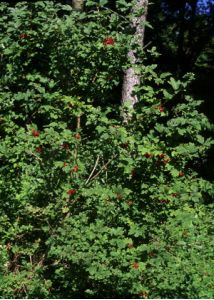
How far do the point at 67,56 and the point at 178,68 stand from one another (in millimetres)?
12357

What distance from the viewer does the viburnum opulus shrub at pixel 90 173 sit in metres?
4.17

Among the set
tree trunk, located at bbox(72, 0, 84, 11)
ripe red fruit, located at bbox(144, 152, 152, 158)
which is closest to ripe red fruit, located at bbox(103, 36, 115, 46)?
ripe red fruit, located at bbox(144, 152, 152, 158)

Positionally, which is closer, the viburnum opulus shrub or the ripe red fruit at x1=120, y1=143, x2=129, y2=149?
the viburnum opulus shrub

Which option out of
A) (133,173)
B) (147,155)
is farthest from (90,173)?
(147,155)

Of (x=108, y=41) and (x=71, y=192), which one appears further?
(x=108, y=41)

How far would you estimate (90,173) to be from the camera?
A: 4750 millimetres

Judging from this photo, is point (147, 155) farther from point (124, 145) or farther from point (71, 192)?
point (71, 192)

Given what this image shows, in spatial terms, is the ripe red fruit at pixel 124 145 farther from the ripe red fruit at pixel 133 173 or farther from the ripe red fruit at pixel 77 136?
the ripe red fruit at pixel 77 136

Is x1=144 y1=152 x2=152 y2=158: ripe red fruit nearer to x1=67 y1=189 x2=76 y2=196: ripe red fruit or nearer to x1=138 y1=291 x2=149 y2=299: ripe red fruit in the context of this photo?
x1=67 y1=189 x2=76 y2=196: ripe red fruit

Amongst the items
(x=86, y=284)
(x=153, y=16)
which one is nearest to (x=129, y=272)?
(x=86, y=284)

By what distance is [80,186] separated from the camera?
4.48 meters

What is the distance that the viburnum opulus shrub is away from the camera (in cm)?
417

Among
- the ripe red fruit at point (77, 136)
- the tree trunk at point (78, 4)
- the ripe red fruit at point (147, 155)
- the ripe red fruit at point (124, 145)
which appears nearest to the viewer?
the ripe red fruit at point (147, 155)

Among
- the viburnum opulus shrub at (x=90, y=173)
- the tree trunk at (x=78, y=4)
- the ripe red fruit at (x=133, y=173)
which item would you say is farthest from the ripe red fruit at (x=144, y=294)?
the tree trunk at (x=78, y=4)
